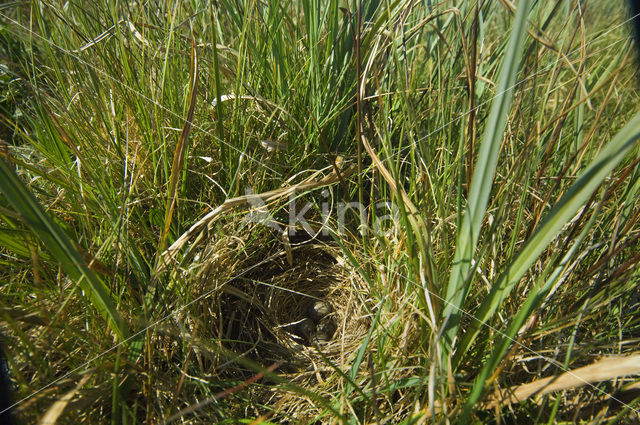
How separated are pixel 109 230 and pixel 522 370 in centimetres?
77

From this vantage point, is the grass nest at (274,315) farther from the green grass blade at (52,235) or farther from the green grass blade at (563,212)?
the green grass blade at (563,212)

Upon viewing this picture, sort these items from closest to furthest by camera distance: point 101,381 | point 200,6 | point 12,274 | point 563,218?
point 563,218, point 101,381, point 12,274, point 200,6

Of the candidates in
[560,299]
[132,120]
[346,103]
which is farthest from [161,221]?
[560,299]

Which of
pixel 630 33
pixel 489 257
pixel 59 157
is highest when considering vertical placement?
pixel 630 33

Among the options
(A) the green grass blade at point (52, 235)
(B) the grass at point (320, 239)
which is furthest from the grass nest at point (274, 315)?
(A) the green grass blade at point (52, 235)

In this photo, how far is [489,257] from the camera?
0.84 metres

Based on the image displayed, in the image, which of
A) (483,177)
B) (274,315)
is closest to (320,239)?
(274,315)

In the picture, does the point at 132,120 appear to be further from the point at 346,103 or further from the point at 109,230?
the point at 346,103

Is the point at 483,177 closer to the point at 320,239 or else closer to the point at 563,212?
the point at 563,212

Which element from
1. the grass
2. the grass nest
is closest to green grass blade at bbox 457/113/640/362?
the grass

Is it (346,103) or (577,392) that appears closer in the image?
(577,392)

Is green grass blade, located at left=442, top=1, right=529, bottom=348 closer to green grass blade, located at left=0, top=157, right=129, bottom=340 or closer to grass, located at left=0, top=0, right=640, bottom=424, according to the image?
grass, located at left=0, top=0, right=640, bottom=424

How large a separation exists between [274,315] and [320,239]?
8.3 inches

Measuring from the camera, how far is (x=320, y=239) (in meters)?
1.05
